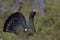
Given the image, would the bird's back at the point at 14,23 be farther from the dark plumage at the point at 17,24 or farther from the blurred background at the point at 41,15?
the blurred background at the point at 41,15

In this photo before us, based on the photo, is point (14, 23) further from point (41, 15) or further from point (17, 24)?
point (41, 15)

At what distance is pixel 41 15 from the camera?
14.8ft

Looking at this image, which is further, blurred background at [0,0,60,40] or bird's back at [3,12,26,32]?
bird's back at [3,12,26,32]

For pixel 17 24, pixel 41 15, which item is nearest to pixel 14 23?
pixel 17 24

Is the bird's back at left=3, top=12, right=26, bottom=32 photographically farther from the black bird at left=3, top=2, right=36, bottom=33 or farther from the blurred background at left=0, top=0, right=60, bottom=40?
the blurred background at left=0, top=0, right=60, bottom=40

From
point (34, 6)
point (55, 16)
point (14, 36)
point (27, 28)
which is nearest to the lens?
point (14, 36)

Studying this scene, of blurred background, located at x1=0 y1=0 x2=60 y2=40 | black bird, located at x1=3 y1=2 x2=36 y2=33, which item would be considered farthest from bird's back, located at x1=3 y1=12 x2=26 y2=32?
blurred background, located at x1=0 y1=0 x2=60 y2=40

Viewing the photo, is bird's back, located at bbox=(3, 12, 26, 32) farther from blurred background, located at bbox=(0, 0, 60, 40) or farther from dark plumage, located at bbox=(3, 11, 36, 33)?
blurred background, located at bbox=(0, 0, 60, 40)

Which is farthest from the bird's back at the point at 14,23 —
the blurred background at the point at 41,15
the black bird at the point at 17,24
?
the blurred background at the point at 41,15

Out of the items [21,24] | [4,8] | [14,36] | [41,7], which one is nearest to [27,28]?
[21,24]

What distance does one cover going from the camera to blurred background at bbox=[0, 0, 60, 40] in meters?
3.74

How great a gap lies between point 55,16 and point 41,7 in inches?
13.8

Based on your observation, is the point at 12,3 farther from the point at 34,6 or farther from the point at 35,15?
the point at 35,15

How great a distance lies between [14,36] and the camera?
377cm
